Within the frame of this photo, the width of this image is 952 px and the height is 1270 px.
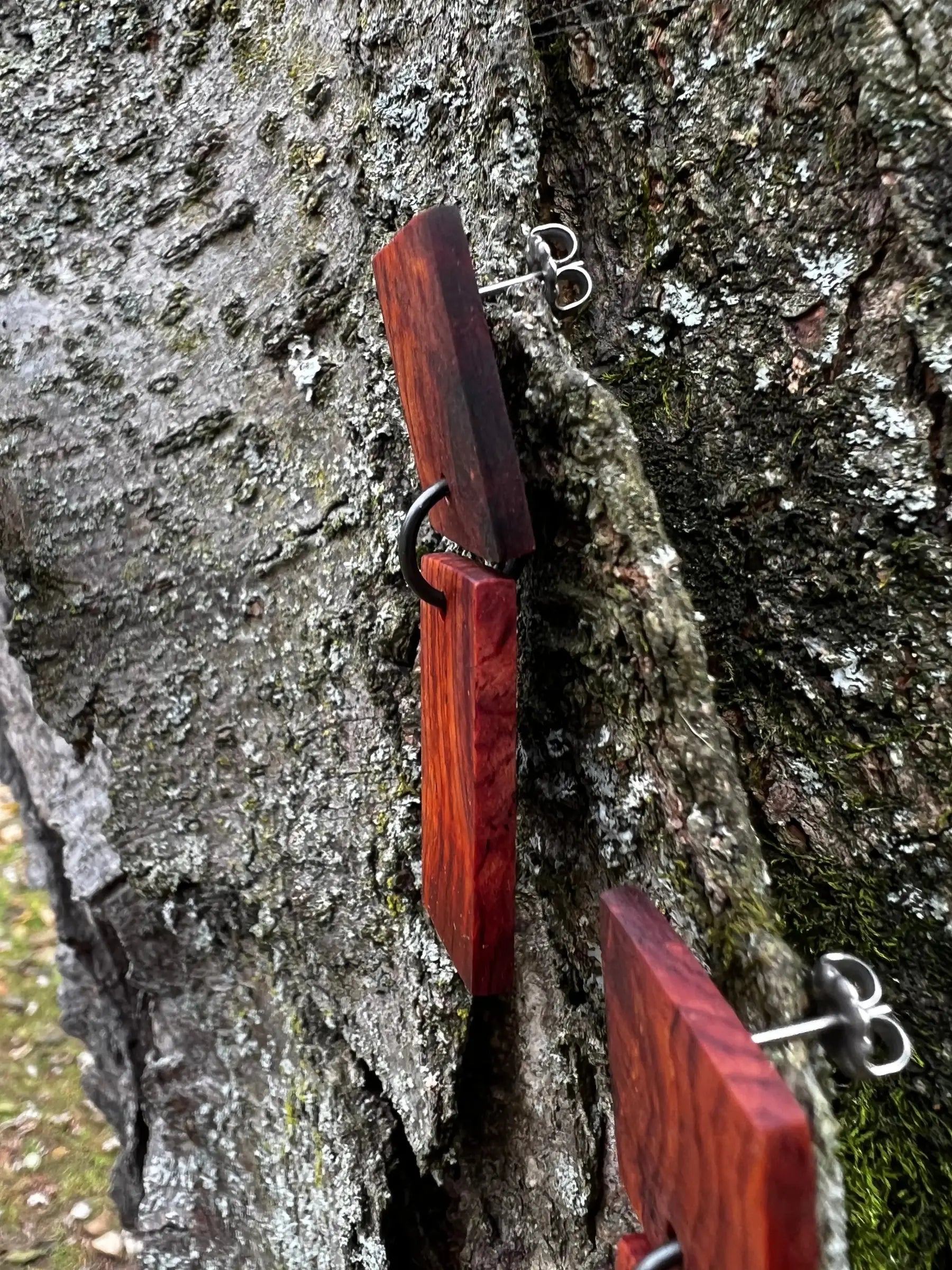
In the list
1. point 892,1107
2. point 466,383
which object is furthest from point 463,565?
point 892,1107

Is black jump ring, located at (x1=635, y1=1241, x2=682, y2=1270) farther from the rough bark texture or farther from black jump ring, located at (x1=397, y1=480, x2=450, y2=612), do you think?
black jump ring, located at (x1=397, y1=480, x2=450, y2=612)

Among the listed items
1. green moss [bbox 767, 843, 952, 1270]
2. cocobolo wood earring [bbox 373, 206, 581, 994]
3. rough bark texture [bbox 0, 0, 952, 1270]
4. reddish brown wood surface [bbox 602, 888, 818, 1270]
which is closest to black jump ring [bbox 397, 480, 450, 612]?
cocobolo wood earring [bbox 373, 206, 581, 994]

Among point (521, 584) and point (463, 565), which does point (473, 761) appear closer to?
point (463, 565)

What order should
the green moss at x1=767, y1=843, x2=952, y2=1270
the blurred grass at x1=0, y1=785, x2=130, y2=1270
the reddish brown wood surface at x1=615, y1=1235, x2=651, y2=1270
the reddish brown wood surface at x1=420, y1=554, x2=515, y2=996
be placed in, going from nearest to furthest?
the reddish brown wood surface at x1=615, y1=1235, x2=651, y2=1270, the reddish brown wood surface at x1=420, y1=554, x2=515, y2=996, the green moss at x1=767, y1=843, x2=952, y2=1270, the blurred grass at x1=0, y1=785, x2=130, y2=1270

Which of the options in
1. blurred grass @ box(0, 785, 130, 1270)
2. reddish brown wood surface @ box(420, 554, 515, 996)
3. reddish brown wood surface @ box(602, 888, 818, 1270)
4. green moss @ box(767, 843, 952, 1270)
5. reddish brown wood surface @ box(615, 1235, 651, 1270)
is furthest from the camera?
blurred grass @ box(0, 785, 130, 1270)

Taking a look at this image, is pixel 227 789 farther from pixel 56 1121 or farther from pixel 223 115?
pixel 56 1121

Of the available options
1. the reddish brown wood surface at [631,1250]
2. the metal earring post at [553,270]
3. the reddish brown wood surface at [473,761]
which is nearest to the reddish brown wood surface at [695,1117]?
the reddish brown wood surface at [631,1250]
